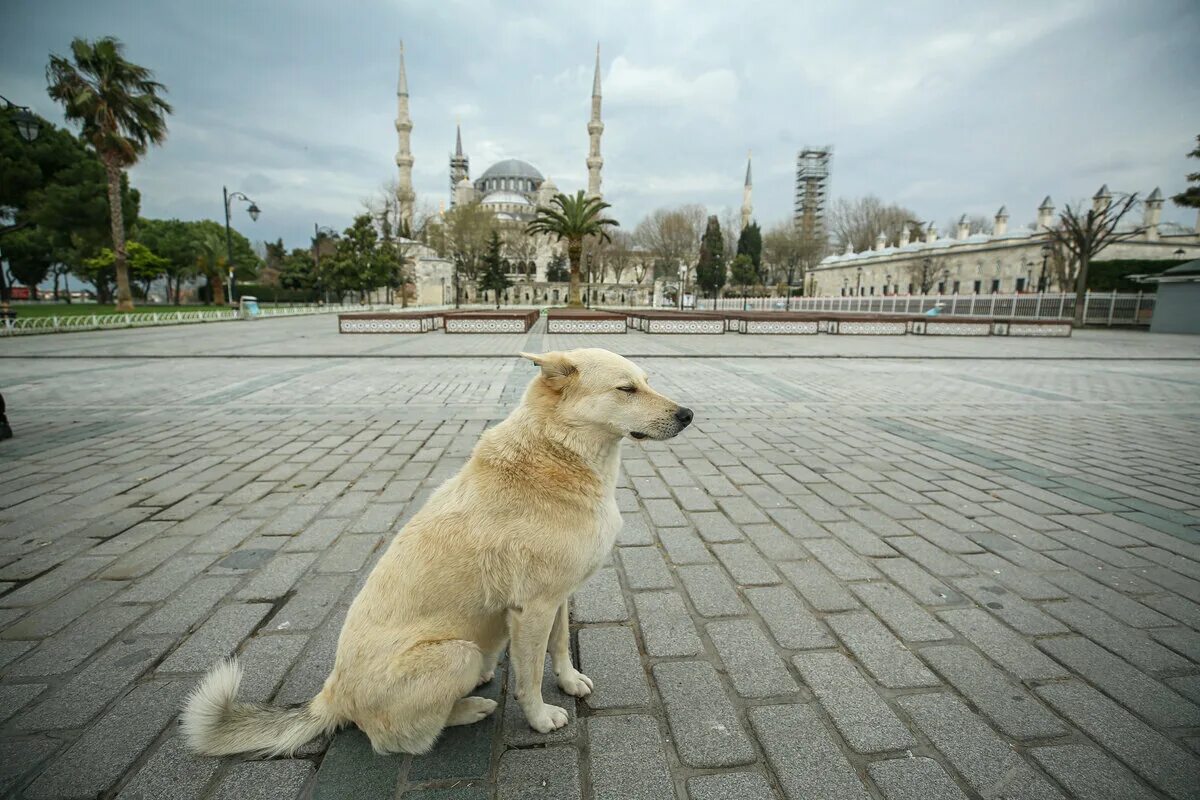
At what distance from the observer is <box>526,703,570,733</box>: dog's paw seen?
1.86 m

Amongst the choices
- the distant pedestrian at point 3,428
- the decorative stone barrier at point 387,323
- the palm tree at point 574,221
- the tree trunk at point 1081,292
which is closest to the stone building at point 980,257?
the tree trunk at point 1081,292

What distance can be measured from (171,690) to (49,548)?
6.67 ft

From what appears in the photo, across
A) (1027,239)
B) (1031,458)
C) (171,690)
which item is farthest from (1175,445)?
(1027,239)

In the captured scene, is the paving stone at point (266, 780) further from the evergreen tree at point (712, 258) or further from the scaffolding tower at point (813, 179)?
the scaffolding tower at point (813, 179)

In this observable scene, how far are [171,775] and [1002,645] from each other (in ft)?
10.8

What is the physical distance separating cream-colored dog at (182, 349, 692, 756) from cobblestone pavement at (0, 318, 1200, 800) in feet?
0.56

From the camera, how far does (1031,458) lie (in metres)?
5.21

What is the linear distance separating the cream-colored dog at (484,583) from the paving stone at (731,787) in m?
0.53

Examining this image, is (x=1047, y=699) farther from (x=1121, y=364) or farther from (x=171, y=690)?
(x=1121, y=364)

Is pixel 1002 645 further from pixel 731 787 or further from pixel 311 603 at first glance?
pixel 311 603

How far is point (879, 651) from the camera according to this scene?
229cm

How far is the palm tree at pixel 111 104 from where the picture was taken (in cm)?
2442

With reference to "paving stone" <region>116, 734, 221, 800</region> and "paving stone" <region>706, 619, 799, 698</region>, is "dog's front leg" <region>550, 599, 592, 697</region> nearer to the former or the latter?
"paving stone" <region>706, 619, 799, 698</region>

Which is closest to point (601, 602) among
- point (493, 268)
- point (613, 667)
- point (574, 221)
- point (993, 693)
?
point (613, 667)
